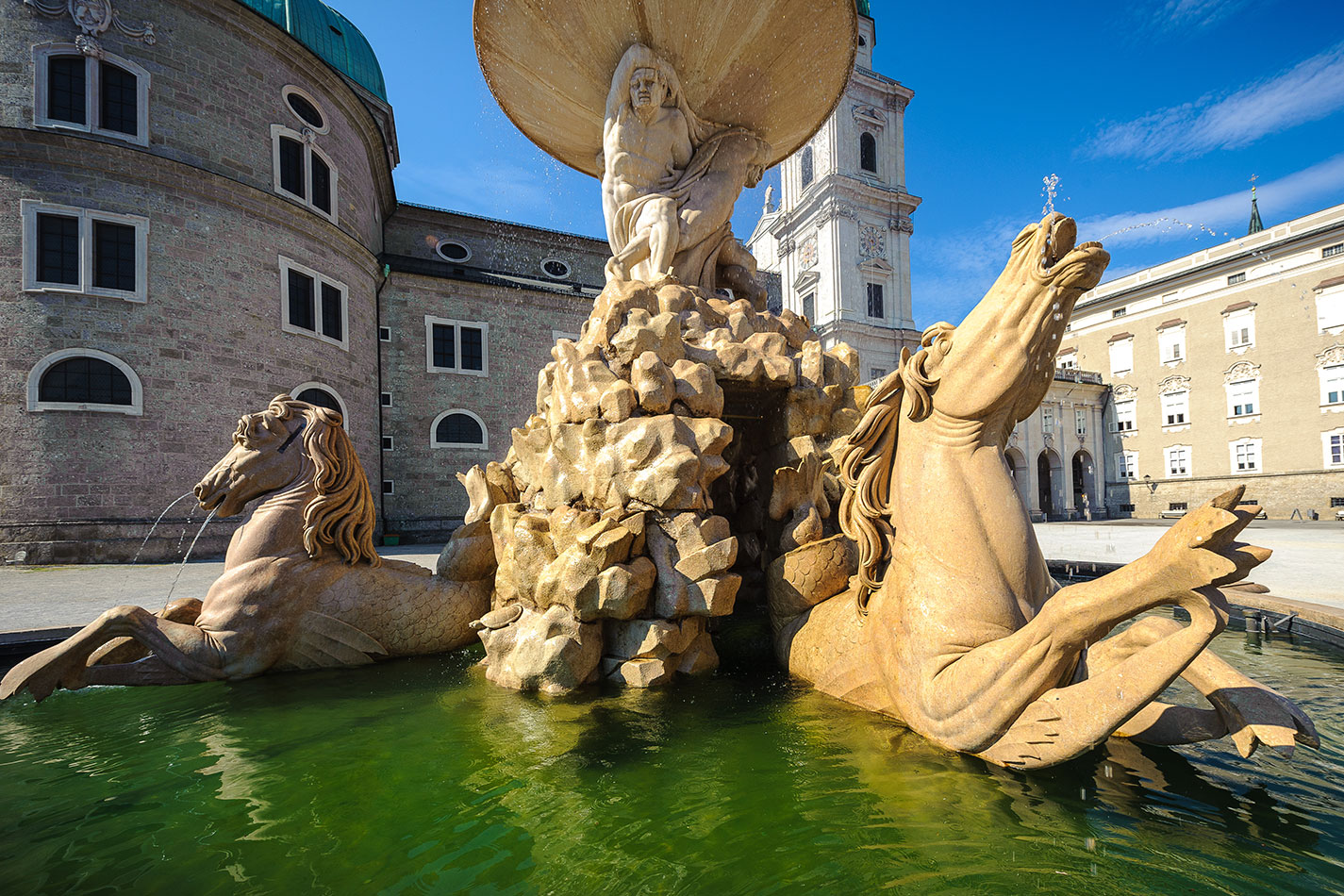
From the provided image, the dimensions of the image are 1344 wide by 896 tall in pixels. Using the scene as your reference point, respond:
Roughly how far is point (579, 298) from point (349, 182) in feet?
26.1

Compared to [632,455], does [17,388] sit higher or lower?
higher

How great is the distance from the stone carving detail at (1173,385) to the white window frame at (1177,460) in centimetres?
310

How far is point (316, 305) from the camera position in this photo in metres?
16.9

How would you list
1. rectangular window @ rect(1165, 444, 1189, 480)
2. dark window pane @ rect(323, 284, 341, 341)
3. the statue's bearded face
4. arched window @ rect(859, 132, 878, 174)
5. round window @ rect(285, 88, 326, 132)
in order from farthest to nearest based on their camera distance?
rectangular window @ rect(1165, 444, 1189, 480), arched window @ rect(859, 132, 878, 174), dark window pane @ rect(323, 284, 341, 341), round window @ rect(285, 88, 326, 132), the statue's bearded face

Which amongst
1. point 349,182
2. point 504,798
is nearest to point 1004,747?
point 504,798

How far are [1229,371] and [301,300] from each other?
42162 mm

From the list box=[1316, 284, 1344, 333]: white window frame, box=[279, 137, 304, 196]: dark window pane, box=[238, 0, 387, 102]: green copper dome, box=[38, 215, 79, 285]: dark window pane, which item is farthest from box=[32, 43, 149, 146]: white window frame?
box=[1316, 284, 1344, 333]: white window frame

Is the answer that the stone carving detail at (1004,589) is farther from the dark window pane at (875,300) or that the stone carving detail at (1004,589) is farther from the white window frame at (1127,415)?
the white window frame at (1127,415)

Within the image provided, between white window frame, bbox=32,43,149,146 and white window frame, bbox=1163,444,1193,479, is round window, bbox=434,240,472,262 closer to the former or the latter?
white window frame, bbox=32,43,149,146

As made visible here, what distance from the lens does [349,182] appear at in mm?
18938

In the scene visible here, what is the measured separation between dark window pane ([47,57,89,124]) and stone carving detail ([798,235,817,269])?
92.8ft

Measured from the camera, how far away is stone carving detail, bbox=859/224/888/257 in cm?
3167

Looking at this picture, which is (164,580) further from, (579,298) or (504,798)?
(579,298)

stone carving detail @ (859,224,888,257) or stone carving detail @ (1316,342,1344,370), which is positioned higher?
stone carving detail @ (859,224,888,257)
